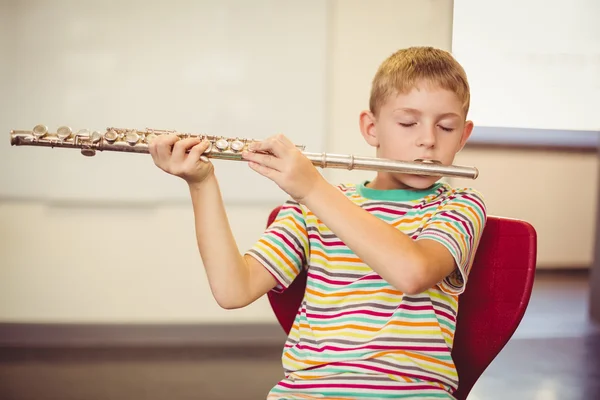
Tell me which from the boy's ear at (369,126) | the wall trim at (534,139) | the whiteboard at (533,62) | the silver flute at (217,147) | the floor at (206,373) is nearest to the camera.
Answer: the silver flute at (217,147)

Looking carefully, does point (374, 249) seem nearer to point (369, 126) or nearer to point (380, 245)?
point (380, 245)

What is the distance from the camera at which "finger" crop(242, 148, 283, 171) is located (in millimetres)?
966

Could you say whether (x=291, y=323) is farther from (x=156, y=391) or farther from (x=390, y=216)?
(x=156, y=391)

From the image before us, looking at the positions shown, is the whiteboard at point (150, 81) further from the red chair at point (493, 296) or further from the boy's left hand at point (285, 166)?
the boy's left hand at point (285, 166)

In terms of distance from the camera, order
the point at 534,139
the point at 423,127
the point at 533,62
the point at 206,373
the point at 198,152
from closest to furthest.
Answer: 1. the point at 198,152
2. the point at 423,127
3. the point at 206,373
4. the point at 533,62
5. the point at 534,139

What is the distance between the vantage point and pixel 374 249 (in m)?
0.93

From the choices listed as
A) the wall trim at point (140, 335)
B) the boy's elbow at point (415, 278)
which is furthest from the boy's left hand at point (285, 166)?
the wall trim at point (140, 335)

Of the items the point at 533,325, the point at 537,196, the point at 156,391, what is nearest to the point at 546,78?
the point at 537,196

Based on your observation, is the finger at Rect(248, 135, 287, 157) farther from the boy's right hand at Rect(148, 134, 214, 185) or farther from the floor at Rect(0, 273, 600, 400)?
the floor at Rect(0, 273, 600, 400)

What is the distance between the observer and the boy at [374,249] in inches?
37.5

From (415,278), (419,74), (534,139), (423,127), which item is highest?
(419,74)

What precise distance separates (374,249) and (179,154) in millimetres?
388

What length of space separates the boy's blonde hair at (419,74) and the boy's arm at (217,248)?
0.43m

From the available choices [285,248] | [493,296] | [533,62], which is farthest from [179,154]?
[533,62]
